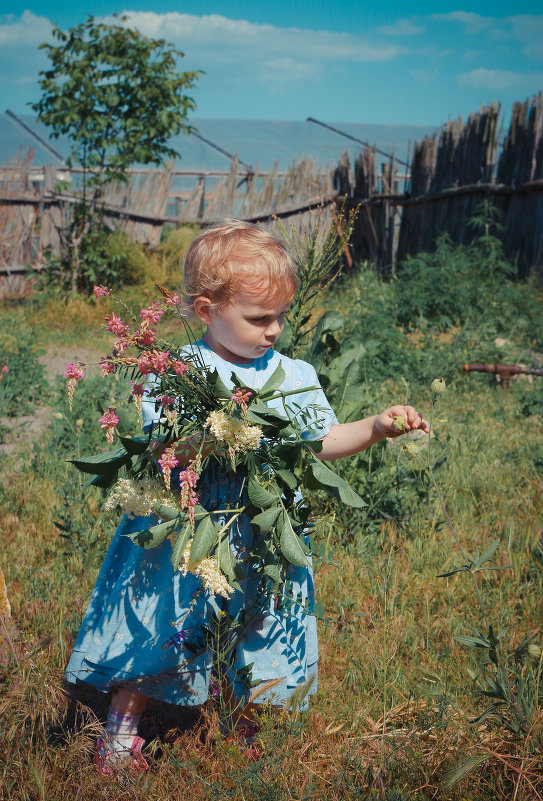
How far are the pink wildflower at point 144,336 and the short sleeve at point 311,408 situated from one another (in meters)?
0.46

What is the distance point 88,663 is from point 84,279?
25.2 feet

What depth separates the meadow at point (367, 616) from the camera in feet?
5.19

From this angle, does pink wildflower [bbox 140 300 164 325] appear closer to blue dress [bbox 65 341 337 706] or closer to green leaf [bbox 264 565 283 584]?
blue dress [bbox 65 341 337 706]

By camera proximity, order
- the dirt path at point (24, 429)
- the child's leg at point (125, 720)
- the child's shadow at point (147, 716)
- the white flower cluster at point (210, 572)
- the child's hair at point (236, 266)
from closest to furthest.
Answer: the white flower cluster at point (210, 572)
the child's hair at point (236, 266)
the child's leg at point (125, 720)
the child's shadow at point (147, 716)
the dirt path at point (24, 429)

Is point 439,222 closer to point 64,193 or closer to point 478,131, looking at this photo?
point 478,131

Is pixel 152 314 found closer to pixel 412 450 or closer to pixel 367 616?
pixel 412 450

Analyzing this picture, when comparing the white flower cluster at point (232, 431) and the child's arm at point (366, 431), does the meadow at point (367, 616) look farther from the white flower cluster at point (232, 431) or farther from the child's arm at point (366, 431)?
the white flower cluster at point (232, 431)

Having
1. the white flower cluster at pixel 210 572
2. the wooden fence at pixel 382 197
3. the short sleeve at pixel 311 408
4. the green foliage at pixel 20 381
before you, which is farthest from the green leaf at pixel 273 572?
the wooden fence at pixel 382 197

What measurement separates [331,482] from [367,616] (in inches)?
40.2

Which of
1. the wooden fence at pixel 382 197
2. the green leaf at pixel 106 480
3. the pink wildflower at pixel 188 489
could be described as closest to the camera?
the pink wildflower at pixel 188 489

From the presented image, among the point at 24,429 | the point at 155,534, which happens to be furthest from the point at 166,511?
the point at 24,429

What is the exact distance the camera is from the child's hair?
1665 millimetres

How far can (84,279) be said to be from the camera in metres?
8.87

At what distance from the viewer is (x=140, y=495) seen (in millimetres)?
1533
